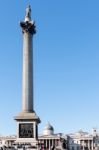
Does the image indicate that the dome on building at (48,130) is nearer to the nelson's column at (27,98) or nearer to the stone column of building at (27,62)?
the stone column of building at (27,62)

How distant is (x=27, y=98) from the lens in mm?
72938

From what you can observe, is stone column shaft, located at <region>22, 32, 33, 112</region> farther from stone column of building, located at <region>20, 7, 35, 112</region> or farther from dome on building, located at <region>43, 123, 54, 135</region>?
dome on building, located at <region>43, 123, 54, 135</region>

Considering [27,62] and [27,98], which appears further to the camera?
[27,62]

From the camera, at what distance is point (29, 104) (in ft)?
238

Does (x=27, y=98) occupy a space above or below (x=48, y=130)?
above

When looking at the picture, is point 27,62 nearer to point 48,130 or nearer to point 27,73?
point 27,73

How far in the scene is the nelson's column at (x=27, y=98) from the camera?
6988 cm

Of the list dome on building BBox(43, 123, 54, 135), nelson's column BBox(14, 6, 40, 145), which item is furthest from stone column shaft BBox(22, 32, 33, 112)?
dome on building BBox(43, 123, 54, 135)

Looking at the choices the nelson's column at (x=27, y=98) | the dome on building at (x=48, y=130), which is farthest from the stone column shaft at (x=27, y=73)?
the dome on building at (x=48, y=130)

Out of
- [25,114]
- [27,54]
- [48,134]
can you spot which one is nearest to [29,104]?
[25,114]

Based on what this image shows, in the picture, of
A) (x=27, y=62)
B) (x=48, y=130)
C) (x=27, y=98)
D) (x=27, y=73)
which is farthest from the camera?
(x=48, y=130)

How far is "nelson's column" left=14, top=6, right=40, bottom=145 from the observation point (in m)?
69.9

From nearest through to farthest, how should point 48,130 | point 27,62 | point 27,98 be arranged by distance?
point 27,98
point 27,62
point 48,130

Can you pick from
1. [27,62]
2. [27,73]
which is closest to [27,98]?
[27,73]
